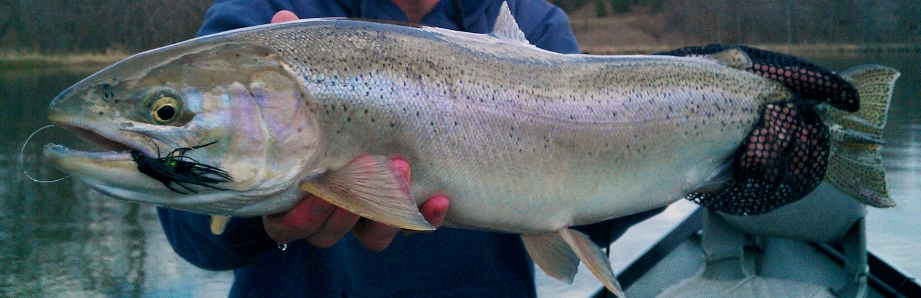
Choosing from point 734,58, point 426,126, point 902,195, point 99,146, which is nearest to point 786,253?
point 734,58

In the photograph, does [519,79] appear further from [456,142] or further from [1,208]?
[1,208]

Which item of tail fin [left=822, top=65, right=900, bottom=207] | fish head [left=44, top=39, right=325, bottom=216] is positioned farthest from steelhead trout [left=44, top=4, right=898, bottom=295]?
tail fin [left=822, top=65, right=900, bottom=207]

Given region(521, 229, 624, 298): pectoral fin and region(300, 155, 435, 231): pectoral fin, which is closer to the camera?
region(300, 155, 435, 231): pectoral fin

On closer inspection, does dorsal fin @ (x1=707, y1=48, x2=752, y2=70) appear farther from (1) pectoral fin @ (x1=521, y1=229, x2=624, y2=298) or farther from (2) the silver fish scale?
(1) pectoral fin @ (x1=521, y1=229, x2=624, y2=298)

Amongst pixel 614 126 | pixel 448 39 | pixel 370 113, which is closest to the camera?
pixel 370 113

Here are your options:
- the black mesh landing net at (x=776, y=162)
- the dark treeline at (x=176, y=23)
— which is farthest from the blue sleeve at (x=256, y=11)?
the dark treeline at (x=176, y=23)

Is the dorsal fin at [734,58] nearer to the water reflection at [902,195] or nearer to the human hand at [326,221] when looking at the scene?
the human hand at [326,221]

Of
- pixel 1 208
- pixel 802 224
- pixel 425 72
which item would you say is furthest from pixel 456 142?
pixel 1 208
